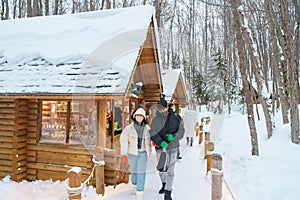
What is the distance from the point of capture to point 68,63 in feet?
22.1

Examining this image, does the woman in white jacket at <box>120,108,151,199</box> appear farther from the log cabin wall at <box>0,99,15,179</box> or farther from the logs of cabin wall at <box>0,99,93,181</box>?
the log cabin wall at <box>0,99,15,179</box>

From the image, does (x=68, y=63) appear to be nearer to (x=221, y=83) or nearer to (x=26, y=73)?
(x=26, y=73)

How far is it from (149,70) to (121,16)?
→ 2.33 metres

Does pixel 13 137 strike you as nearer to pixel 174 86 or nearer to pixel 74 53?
pixel 74 53

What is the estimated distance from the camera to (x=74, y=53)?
7.01 metres

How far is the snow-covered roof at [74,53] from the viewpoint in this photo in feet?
19.9

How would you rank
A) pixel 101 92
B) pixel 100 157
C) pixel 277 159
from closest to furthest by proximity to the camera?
pixel 100 157 → pixel 101 92 → pixel 277 159

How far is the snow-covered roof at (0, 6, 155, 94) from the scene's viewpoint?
6.07 metres

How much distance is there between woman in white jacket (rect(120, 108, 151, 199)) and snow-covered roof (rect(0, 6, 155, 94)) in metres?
1.06

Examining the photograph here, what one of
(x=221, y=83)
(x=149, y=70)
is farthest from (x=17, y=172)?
(x=221, y=83)

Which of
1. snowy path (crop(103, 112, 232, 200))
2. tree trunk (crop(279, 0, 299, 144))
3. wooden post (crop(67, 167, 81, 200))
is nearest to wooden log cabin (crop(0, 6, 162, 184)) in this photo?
snowy path (crop(103, 112, 232, 200))

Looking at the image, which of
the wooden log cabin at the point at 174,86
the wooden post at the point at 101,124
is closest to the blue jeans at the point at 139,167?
the wooden post at the point at 101,124

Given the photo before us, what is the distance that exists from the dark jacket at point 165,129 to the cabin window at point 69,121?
89.0 inches

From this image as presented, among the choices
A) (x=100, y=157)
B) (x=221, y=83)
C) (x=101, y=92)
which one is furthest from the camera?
(x=221, y=83)
